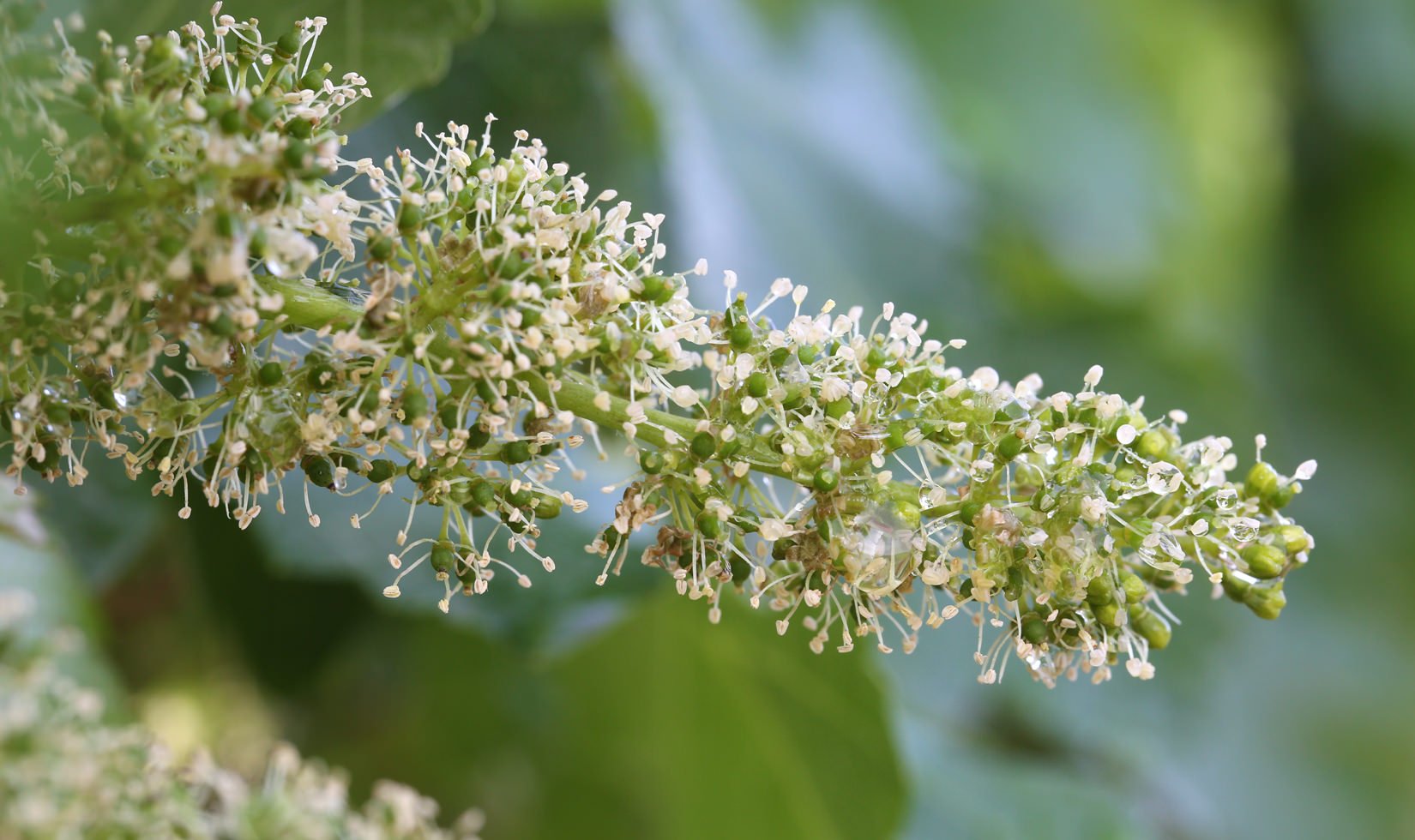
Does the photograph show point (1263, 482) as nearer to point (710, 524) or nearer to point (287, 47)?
point (710, 524)

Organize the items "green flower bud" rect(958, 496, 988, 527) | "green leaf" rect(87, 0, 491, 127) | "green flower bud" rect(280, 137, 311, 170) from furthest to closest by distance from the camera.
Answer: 1. "green leaf" rect(87, 0, 491, 127)
2. "green flower bud" rect(958, 496, 988, 527)
3. "green flower bud" rect(280, 137, 311, 170)

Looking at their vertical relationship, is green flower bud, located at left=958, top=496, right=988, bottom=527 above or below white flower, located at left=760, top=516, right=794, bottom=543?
above

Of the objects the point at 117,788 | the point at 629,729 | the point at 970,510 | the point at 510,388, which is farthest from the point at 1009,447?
the point at 629,729

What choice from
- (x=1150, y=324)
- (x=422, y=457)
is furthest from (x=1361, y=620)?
(x=422, y=457)

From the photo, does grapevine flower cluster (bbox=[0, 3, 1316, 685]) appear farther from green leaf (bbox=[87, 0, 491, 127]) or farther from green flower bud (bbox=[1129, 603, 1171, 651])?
green leaf (bbox=[87, 0, 491, 127])

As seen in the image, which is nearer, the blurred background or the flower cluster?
the flower cluster

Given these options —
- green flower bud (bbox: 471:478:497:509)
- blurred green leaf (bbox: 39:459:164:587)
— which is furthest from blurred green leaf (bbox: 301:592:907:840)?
green flower bud (bbox: 471:478:497:509)

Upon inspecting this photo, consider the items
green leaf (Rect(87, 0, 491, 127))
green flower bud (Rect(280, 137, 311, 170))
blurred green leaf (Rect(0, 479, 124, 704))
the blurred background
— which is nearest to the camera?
green flower bud (Rect(280, 137, 311, 170))

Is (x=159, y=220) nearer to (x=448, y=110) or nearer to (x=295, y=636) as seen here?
(x=448, y=110)

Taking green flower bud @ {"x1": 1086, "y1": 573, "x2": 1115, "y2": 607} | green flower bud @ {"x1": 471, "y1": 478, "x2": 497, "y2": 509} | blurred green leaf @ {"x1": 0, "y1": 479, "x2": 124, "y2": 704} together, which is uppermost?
green flower bud @ {"x1": 1086, "y1": 573, "x2": 1115, "y2": 607}
